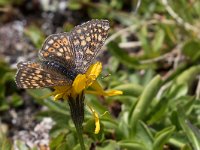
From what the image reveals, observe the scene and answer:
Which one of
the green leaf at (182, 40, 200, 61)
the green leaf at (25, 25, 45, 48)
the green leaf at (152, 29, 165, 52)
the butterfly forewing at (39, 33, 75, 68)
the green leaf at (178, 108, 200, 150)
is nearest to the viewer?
the butterfly forewing at (39, 33, 75, 68)

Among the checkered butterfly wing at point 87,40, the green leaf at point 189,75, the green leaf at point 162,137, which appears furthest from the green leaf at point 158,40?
the checkered butterfly wing at point 87,40

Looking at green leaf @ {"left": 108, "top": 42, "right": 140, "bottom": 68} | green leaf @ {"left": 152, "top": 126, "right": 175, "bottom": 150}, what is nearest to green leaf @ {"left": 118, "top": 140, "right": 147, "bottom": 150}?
green leaf @ {"left": 152, "top": 126, "right": 175, "bottom": 150}

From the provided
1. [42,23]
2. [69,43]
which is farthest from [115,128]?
[42,23]

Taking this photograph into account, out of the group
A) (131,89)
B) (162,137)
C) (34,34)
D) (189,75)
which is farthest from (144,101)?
(34,34)

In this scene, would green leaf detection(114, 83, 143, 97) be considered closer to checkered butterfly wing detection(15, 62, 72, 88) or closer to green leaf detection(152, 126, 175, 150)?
green leaf detection(152, 126, 175, 150)

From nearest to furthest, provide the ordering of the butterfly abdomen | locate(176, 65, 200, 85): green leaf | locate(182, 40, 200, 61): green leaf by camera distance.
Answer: the butterfly abdomen, locate(176, 65, 200, 85): green leaf, locate(182, 40, 200, 61): green leaf

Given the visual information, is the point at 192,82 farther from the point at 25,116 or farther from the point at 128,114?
the point at 25,116

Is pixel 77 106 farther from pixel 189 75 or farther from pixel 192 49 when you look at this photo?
pixel 192 49
